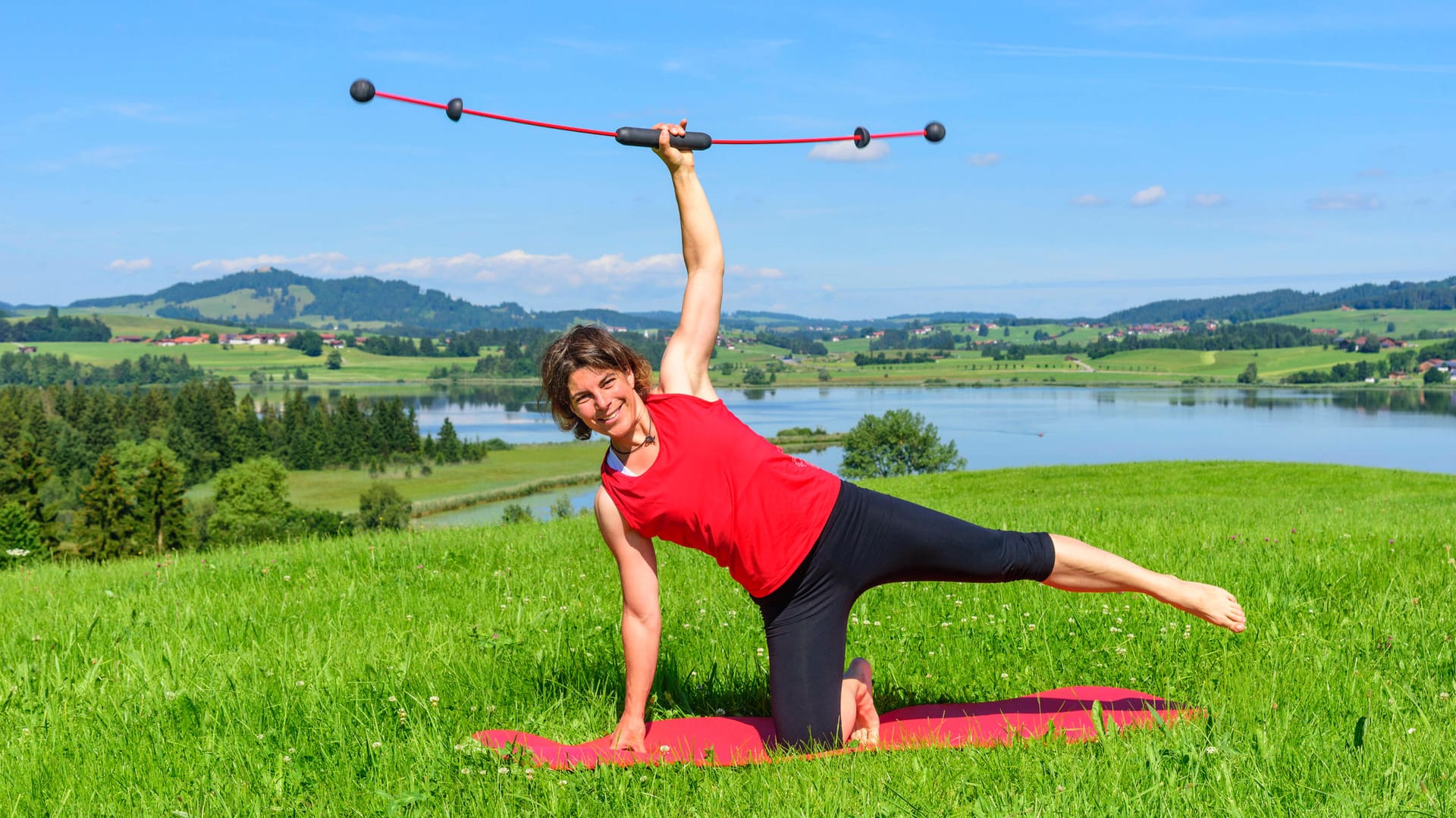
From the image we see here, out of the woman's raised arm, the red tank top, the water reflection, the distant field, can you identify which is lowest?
the distant field

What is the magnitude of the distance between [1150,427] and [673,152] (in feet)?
558

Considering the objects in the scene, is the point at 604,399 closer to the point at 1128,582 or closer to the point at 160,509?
the point at 1128,582

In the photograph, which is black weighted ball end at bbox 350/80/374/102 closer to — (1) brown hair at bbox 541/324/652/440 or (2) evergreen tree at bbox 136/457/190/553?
(1) brown hair at bbox 541/324/652/440

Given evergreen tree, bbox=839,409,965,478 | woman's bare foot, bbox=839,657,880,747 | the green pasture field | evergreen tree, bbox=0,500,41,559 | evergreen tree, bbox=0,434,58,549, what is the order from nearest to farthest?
woman's bare foot, bbox=839,657,880,747 → evergreen tree, bbox=0,500,41,559 → evergreen tree, bbox=0,434,58,549 → evergreen tree, bbox=839,409,965,478 → the green pasture field

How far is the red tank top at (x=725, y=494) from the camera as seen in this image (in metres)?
4.14

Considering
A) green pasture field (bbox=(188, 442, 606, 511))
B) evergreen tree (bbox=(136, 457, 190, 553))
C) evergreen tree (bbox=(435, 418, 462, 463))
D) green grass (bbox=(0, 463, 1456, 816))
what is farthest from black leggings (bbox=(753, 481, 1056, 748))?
evergreen tree (bbox=(435, 418, 462, 463))

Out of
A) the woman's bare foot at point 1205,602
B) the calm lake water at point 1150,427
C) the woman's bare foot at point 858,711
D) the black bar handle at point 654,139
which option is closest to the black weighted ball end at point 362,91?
the black bar handle at point 654,139

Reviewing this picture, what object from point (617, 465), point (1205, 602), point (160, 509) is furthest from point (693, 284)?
point (160, 509)

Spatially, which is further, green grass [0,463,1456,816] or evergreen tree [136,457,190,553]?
evergreen tree [136,457,190,553]

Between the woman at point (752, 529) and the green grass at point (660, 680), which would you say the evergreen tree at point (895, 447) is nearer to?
the green grass at point (660, 680)

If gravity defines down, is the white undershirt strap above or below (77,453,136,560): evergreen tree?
above

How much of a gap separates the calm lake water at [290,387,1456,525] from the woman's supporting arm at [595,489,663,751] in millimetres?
92283

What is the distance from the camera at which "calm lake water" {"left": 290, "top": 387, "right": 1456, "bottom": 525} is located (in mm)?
121625

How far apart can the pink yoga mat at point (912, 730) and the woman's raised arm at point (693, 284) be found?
1576mm
